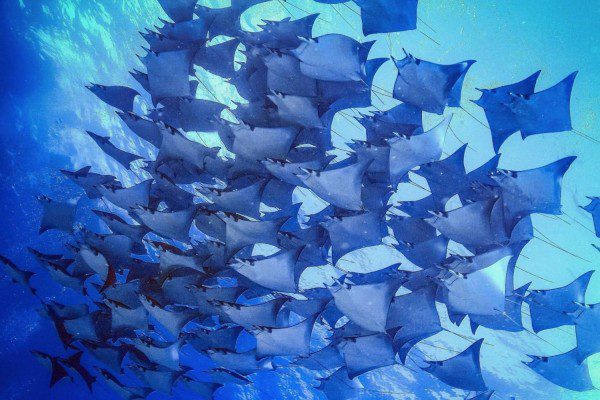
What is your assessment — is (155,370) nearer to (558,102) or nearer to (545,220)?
(558,102)

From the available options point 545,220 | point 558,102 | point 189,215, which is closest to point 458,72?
point 558,102

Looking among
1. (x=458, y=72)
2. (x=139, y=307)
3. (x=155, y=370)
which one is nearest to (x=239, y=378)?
(x=155, y=370)

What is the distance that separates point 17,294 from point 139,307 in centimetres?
2076

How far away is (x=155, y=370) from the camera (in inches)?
310

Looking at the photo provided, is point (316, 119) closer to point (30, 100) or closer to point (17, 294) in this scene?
point (30, 100)

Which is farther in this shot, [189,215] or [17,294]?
[17,294]

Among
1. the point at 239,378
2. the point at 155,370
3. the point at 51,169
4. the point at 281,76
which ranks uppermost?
the point at 281,76

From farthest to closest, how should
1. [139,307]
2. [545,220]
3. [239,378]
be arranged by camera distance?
[545,220], [239,378], [139,307]

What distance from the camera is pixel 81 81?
20.0 m

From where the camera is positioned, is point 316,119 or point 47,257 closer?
point 316,119

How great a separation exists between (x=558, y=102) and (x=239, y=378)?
27.7ft

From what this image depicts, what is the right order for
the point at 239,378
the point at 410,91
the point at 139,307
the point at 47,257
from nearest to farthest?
the point at 410,91 → the point at 139,307 → the point at 47,257 → the point at 239,378

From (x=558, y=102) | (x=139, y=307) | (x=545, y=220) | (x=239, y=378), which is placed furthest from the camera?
(x=545, y=220)

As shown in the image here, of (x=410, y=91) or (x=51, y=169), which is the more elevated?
(x=410, y=91)
